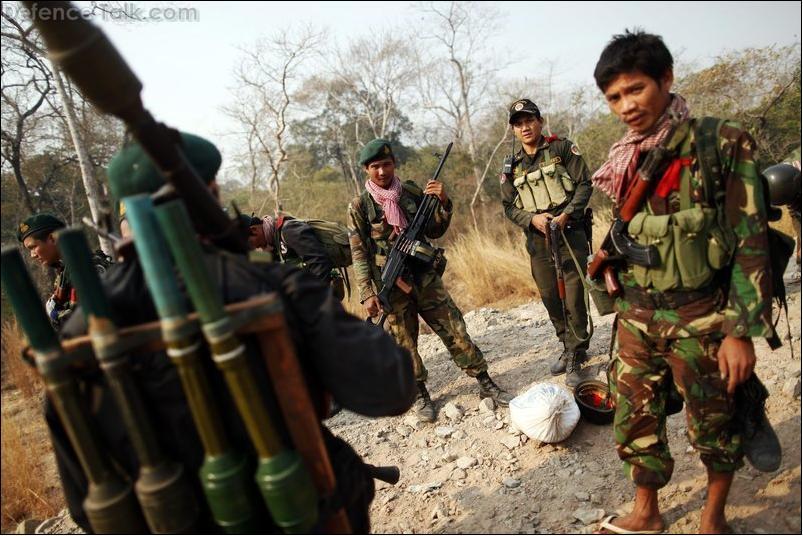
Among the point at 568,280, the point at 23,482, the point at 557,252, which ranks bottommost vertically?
the point at 23,482

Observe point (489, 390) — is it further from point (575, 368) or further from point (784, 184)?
point (784, 184)

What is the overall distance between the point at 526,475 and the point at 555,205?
1930 mm

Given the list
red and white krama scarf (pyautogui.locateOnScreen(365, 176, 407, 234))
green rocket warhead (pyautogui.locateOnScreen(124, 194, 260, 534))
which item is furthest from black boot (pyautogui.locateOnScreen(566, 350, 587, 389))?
green rocket warhead (pyautogui.locateOnScreen(124, 194, 260, 534))

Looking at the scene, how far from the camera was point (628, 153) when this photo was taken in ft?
6.24

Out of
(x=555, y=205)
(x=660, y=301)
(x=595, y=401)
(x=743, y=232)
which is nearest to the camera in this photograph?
(x=743, y=232)

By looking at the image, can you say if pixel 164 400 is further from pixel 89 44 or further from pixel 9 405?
pixel 9 405

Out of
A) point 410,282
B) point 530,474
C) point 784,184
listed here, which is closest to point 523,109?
point 410,282

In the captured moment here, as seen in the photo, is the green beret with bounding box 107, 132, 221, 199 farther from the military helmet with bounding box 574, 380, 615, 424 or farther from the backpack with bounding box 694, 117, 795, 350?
the military helmet with bounding box 574, 380, 615, 424

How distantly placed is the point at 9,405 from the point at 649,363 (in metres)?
7.55

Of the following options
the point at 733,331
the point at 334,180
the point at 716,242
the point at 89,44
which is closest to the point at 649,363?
the point at 733,331

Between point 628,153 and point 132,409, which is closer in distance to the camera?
point 132,409

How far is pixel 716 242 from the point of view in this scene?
1719mm

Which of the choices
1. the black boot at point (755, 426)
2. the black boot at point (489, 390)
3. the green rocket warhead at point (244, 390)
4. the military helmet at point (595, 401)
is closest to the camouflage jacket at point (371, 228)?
the black boot at point (489, 390)

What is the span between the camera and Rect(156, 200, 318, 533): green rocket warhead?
95 cm
